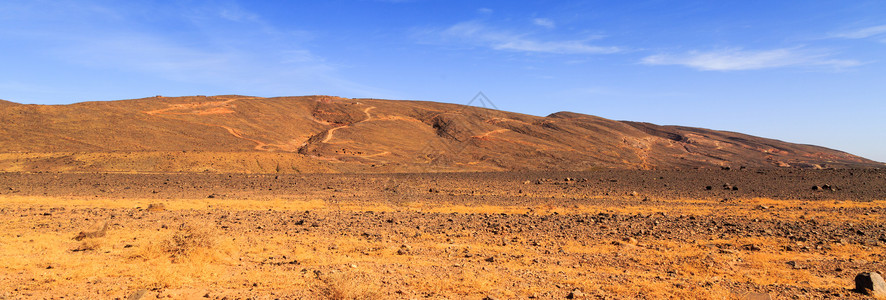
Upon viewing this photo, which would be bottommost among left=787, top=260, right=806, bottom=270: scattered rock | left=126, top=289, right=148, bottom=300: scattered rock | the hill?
left=126, top=289, right=148, bottom=300: scattered rock

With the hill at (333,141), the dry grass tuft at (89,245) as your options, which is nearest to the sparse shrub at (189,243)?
the dry grass tuft at (89,245)

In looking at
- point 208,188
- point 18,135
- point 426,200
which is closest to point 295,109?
point 18,135

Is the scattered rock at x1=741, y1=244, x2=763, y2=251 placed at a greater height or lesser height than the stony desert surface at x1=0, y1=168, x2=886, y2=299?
greater

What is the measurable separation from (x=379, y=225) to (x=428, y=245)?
111 inches

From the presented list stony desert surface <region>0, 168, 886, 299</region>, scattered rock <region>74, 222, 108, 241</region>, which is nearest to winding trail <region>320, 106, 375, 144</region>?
stony desert surface <region>0, 168, 886, 299</region>

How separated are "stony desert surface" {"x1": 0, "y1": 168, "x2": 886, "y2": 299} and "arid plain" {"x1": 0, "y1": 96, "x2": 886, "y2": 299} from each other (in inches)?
2.1

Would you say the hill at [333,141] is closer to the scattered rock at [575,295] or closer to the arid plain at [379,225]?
the arid plain at [379,225]

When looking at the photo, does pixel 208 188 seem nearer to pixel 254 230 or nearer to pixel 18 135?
pixel 254 230

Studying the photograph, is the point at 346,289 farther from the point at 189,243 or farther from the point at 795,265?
the point at 795,265

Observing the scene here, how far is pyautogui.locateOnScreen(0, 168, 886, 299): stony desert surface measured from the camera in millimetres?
7496

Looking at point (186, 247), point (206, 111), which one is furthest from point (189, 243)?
point (206, 111)

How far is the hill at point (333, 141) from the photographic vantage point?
3328 centimetres

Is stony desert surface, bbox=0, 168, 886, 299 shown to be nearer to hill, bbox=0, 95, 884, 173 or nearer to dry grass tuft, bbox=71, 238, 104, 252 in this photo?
dry grass tuft, bbox=71, 238, 104, 252

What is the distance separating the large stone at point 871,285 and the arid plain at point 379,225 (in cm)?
26
